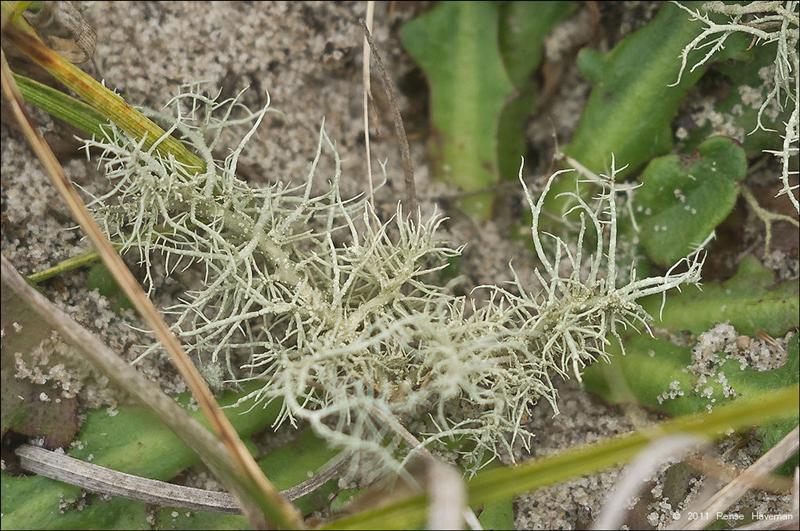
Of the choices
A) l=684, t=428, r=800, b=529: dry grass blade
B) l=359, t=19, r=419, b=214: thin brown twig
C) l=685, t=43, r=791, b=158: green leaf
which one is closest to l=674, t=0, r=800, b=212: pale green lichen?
l=685, t=43, r=791, b=158: green leaf

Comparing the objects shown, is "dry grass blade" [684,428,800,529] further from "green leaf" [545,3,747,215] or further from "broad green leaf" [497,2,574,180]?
"broad green leaf" [497,2,574,180]

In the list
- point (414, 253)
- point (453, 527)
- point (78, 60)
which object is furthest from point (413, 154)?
point (453, 527)

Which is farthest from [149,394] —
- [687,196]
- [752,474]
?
[687,196]

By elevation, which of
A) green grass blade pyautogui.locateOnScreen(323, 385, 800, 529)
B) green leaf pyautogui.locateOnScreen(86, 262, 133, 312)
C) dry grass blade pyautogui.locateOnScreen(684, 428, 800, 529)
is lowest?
dry grass blade pyautogui.locateOnScreen(684, 428, 800, 529)

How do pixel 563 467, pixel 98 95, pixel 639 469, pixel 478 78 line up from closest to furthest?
pixel 639 469, pixel 563 467, pixel 98 95, pixel 478 78

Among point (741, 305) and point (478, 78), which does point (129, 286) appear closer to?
point (478, 78)

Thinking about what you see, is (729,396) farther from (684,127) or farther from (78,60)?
(78,60)

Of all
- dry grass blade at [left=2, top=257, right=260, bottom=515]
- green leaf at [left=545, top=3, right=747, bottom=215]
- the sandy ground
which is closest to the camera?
dry grass blade at [left=2, top=257, right=260, bottom=515]
